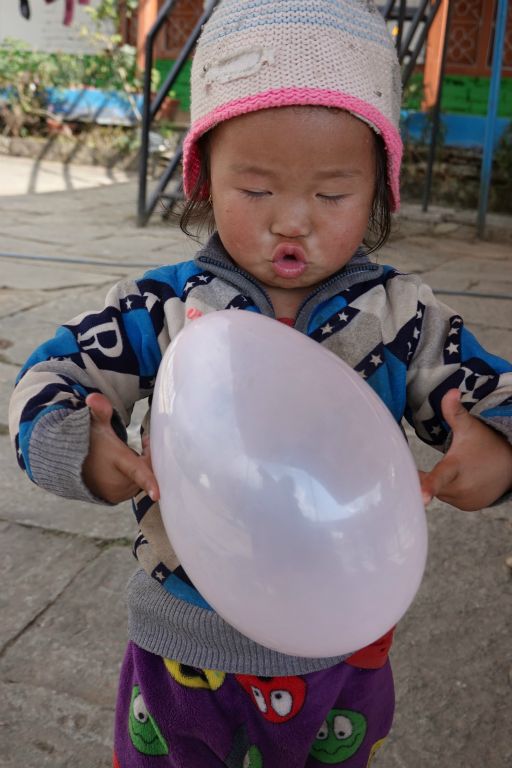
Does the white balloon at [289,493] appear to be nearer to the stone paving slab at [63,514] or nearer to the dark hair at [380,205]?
the dark hair at [380,205]

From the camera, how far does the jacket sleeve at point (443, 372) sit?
98 centimetres

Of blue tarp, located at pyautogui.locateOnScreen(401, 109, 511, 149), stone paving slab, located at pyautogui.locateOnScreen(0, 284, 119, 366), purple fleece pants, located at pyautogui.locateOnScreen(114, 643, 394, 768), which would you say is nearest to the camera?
purple fleece pants, located at pyautogui.locateOnScreen(114, 643, 394, 768)

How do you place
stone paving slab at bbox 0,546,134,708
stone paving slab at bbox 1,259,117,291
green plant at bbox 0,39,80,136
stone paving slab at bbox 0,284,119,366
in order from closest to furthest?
1. stone paving slab at bbox 0,546,134,708
2. stone paving slab at bbox 0,284,119,366
3. stone paving slab at bbox 1,259,117,291
4. green plant at bbox 0,39,80,136

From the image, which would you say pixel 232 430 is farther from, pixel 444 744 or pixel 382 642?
pixel 444 744

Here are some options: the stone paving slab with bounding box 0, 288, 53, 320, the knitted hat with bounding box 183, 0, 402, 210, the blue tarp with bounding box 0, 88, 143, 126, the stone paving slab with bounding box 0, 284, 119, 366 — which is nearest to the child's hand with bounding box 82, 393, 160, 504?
the knitted hat with bounding box 183, 0, 402, 210

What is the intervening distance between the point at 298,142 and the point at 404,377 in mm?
296

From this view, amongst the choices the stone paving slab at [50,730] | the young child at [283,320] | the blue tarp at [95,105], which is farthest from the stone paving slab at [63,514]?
the blue tarp at [95,105]

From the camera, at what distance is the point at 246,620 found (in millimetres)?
733

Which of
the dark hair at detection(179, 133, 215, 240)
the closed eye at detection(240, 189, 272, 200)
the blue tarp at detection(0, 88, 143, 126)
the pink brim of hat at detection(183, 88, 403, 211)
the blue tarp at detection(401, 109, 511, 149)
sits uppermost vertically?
the pink brim of hat at detection(183, 88, 403, 211)

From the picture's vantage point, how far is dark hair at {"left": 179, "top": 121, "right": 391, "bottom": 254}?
1041 mm

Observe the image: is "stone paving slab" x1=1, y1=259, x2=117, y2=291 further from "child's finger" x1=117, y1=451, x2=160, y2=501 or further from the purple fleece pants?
"child's finger" x1=117, y1=451, x2=160, y2=501

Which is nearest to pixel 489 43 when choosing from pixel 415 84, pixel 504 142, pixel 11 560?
pixel 415 84

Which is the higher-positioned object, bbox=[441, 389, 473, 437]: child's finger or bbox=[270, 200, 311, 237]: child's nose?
bbox=[270, 200, 311, 237]: child's nose

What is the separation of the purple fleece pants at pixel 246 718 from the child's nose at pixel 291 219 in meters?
0.51
